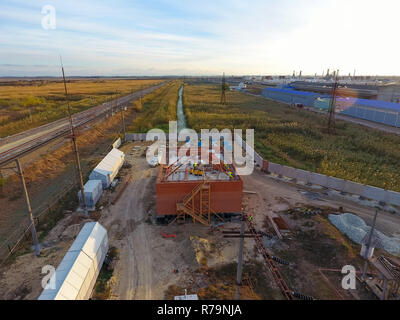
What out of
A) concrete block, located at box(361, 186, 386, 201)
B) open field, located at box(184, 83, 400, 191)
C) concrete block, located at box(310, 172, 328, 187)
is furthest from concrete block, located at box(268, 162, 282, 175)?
concrete block, located at box(361, 186, 386, 201)

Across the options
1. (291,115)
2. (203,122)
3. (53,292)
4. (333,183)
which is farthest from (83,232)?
(291,115)

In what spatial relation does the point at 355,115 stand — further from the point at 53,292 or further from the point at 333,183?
the point at 53,292

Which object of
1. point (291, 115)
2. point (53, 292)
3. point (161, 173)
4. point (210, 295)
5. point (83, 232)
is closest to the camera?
point (53, 292)

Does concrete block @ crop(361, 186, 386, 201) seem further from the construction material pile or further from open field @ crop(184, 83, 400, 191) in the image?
the construction material pile

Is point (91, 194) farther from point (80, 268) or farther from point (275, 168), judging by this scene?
point (275, 168)

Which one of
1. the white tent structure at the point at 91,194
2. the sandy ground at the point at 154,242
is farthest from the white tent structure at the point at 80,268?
the white tent structure at the point at 91,194
